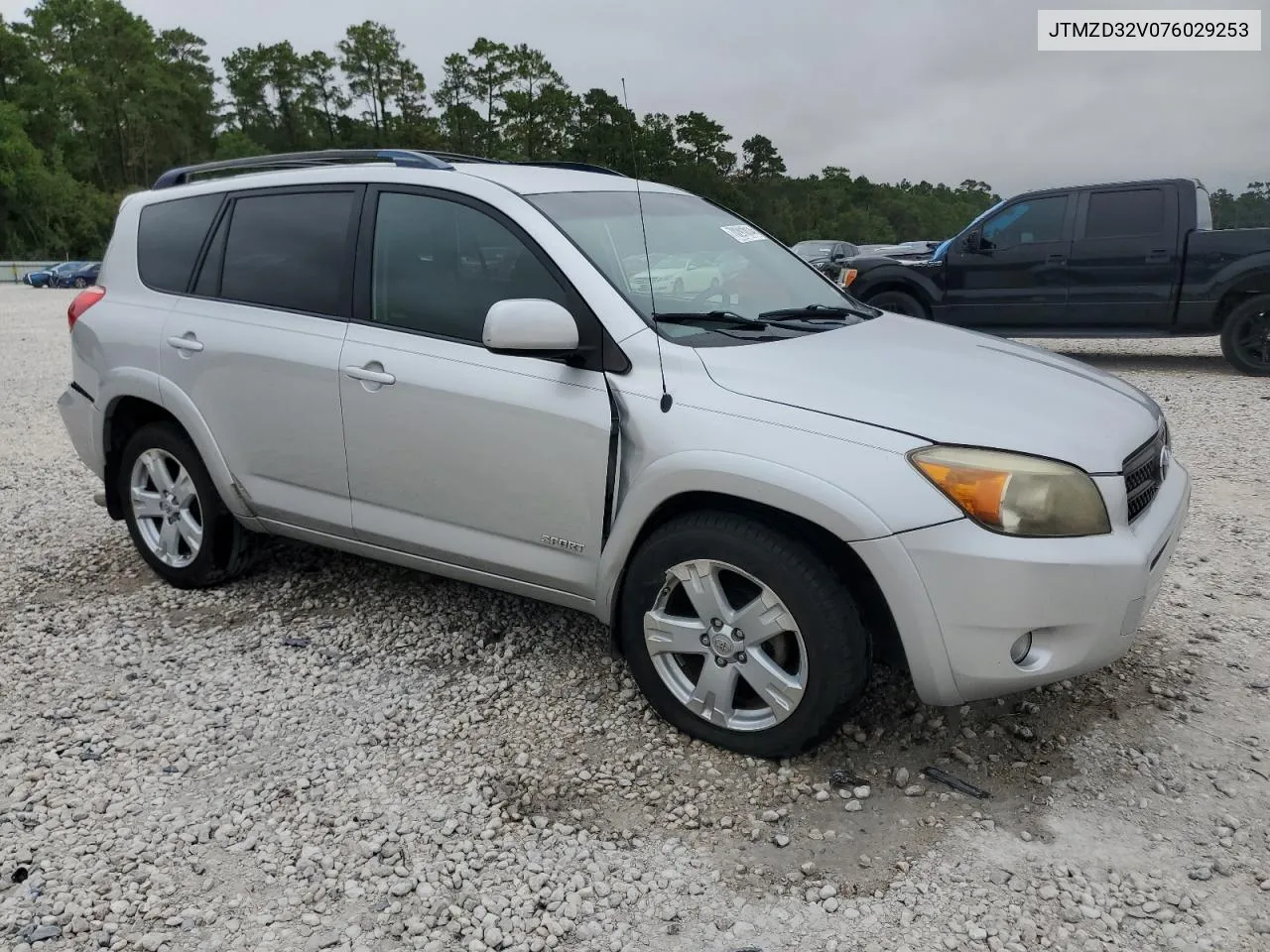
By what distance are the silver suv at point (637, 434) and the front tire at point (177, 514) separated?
0.02 metres

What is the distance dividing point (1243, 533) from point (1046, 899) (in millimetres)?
3471

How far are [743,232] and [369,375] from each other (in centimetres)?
164

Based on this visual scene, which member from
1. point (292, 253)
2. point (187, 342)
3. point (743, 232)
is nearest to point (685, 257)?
point (743, 232)

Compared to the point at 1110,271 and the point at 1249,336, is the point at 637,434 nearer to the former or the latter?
the point at 1110,271

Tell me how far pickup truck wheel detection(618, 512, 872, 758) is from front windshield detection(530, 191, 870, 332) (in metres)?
0.78

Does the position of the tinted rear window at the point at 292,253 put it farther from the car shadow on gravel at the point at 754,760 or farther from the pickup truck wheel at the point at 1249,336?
the pickup truck wheel at the point at 1249,336

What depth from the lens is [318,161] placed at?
4066mm

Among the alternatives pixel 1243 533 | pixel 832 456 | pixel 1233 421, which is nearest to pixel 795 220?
pixel 1233 421

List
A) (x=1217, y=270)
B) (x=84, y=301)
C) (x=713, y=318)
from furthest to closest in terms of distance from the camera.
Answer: (x=1217, y=270) → (x=84, y=301) → (x=713, y=318)

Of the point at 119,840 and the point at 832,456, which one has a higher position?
the point at 832,456

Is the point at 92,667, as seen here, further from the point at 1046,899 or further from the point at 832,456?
the point at 1046,899

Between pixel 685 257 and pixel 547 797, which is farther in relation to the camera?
pixel 685 257

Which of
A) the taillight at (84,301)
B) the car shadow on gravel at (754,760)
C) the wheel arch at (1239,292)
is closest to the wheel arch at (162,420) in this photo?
the taillight at (84,301)

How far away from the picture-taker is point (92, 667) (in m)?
3.80
